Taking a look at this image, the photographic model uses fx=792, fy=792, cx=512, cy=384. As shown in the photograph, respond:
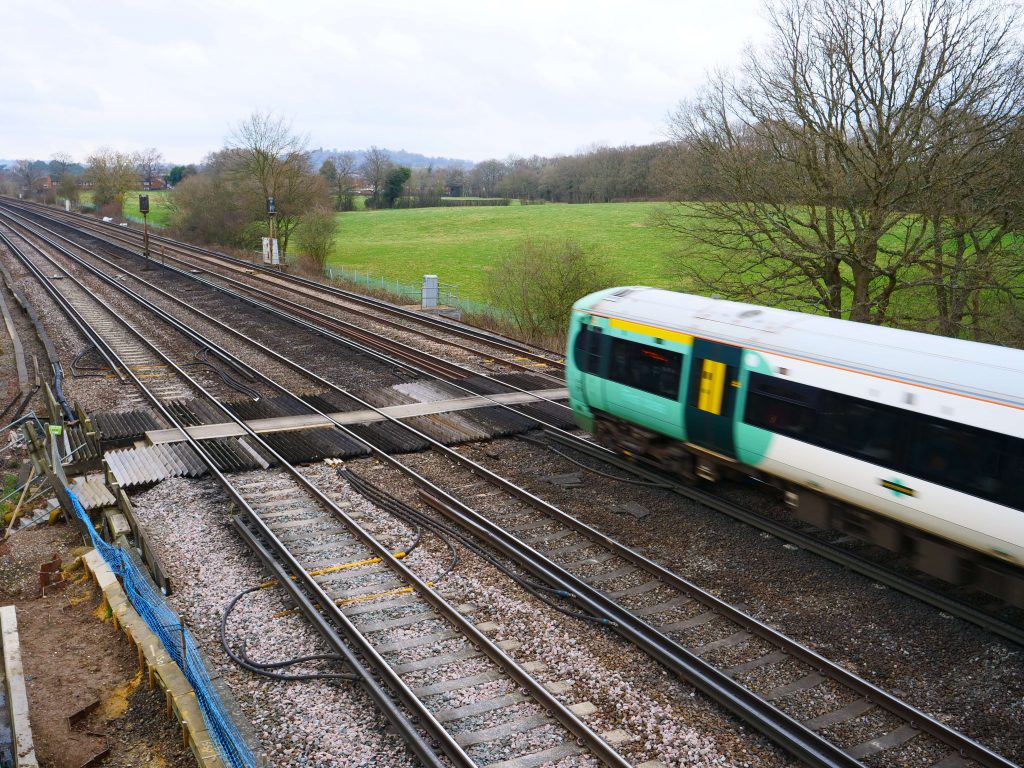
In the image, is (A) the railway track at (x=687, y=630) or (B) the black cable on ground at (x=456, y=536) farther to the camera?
(B) the black cable on ground at (x=456, y=536)

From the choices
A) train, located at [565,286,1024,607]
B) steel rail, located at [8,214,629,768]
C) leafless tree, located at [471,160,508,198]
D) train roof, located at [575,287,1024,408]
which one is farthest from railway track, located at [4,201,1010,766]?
leafless tree, located at [471,160,508,198]

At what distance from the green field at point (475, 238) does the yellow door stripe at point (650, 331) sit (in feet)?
89.1

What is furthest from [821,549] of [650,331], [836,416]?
[650,331]

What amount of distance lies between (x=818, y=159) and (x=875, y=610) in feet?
57.0

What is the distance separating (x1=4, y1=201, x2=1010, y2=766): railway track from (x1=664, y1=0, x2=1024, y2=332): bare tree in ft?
49.3

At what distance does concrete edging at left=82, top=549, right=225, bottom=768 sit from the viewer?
6.93 m

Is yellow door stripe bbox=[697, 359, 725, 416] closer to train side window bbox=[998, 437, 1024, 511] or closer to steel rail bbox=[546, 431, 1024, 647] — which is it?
steel rail bbox=[546, 431, 1024, 647]

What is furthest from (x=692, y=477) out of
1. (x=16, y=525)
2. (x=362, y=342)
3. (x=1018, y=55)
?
(x=1018, y=55)

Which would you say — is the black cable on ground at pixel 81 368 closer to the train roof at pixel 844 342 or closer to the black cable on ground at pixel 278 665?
the train roof at pixel 844 342

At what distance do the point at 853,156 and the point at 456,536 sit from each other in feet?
57.6

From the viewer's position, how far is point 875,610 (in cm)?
925

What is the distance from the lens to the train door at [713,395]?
11352 mm

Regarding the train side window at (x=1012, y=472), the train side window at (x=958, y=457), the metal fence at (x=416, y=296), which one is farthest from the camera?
the metal fence at (x=416, y=296)

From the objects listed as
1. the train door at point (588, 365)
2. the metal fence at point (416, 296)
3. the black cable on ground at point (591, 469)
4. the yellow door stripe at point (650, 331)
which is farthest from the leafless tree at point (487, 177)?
the yellow door stripe at point (650, 331)
